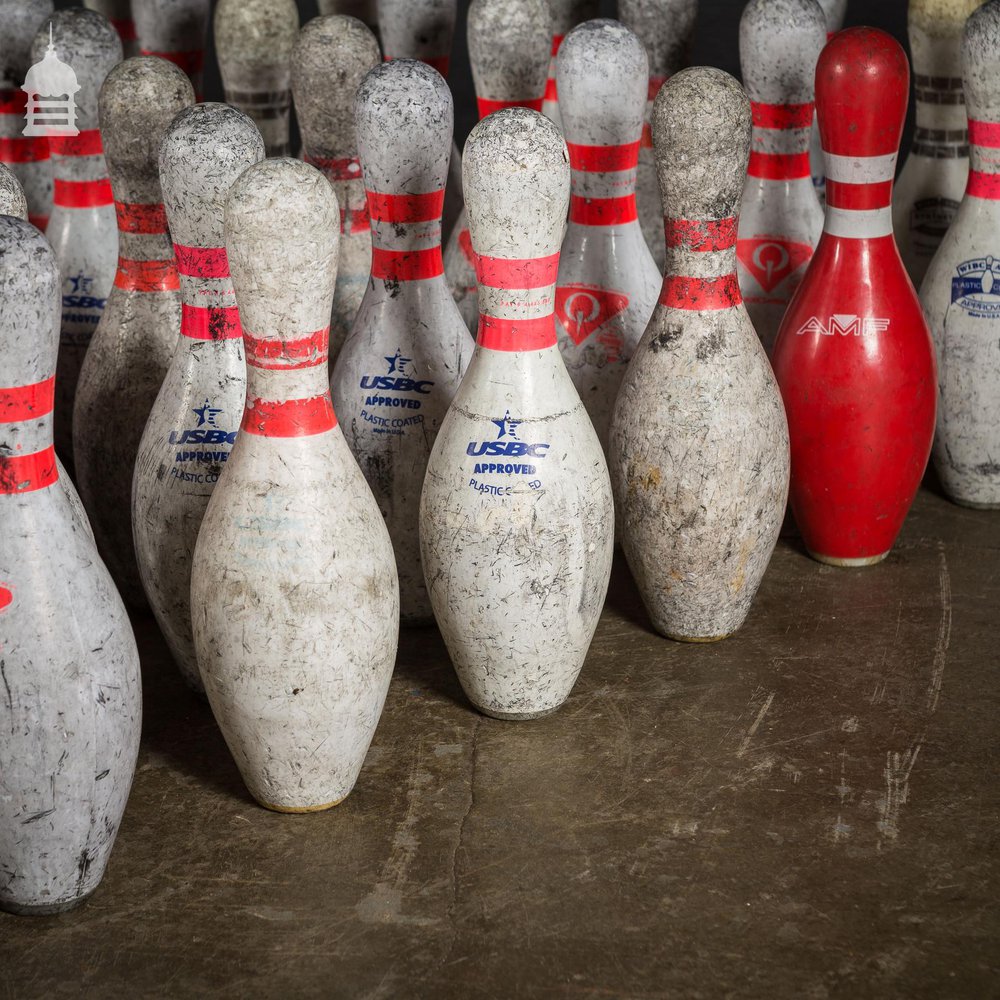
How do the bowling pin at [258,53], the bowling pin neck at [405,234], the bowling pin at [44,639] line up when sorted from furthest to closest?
the bowling pin at [258,53]
the bowling pin neck at [405,234]
the bowling pin at [44,639]

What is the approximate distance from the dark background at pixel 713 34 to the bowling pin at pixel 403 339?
254 centimetres

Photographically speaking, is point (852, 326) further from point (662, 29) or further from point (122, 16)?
point (122, 16)

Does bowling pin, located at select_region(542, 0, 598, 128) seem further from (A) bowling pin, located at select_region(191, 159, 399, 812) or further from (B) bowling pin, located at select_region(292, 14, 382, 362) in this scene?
(A) bowling pin, located at select_region(191, 159, 399, 812)

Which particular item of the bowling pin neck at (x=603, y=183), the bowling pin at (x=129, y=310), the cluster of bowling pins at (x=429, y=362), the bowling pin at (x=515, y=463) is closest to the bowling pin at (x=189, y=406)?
the cluster of bowling pins at (x=429, y=362)

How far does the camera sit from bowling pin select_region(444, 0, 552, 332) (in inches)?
118

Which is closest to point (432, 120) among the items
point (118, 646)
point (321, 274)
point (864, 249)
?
point (321, 274)

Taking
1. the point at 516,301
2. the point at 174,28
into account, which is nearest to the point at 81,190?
the point at 174,28

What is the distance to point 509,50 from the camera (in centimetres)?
302

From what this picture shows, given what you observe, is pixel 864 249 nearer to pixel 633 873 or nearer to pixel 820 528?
pixel 820 528

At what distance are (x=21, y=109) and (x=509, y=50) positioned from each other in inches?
42.8

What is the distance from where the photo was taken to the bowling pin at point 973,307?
300 cm

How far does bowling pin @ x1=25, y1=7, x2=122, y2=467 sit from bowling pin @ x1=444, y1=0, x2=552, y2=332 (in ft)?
2.25

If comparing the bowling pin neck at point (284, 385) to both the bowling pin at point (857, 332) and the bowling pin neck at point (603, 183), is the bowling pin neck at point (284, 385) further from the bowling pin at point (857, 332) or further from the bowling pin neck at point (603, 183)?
the bowling pin at point (857, 332)

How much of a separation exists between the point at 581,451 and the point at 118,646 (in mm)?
748
